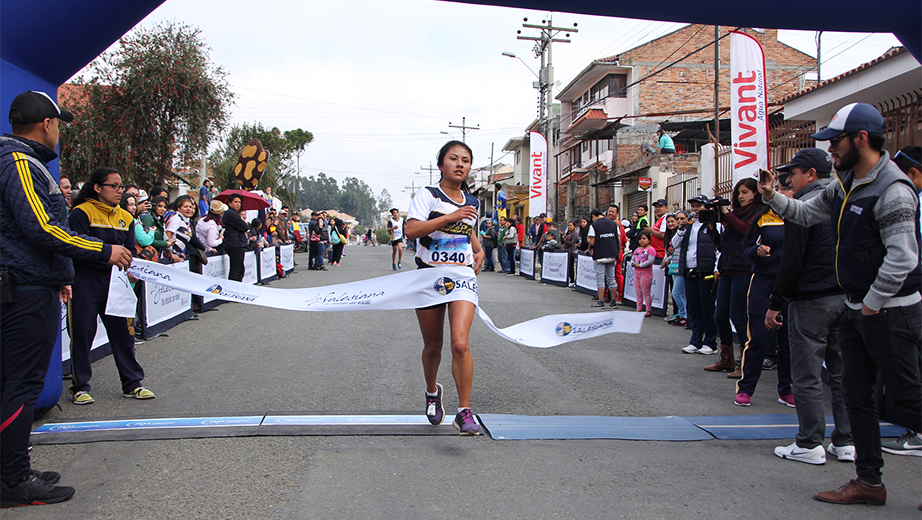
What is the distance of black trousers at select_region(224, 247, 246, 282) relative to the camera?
1196 centimetres

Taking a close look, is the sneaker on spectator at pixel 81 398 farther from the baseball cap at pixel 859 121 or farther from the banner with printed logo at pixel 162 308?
the baseball cap at pixel 859 121

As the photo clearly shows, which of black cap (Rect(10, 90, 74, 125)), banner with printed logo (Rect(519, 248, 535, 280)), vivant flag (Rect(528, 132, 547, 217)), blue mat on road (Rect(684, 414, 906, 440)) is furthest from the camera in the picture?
vivant flag (Rect(528, 132, 547, 217))

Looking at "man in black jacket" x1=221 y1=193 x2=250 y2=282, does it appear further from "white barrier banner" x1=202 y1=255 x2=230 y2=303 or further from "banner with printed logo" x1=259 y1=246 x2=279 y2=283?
"banner with printed logo" x1=259 y1=246 x2=279 y2=283

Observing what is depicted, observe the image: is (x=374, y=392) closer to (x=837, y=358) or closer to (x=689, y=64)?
(x=837, y=358)

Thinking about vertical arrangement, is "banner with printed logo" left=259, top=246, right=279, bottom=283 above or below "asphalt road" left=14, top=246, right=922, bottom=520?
above

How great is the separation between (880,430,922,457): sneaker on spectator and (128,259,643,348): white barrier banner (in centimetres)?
196

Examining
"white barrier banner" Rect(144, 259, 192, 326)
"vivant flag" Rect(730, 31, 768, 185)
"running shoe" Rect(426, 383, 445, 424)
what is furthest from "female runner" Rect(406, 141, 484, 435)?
"vivant flag" Rect(730, 31, 768, 185)

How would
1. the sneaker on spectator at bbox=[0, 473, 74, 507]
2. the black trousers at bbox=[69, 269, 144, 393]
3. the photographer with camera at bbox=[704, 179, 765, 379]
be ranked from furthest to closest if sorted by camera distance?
the photographer with camera at bbox=[704, 179, 765, 379], the black trousers at bbox=[69, 269, 144, 393], the sneaker on spectator at bbox=[0, 473, 74, 507]

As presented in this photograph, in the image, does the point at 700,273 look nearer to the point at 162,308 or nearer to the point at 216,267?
the point at 162,308

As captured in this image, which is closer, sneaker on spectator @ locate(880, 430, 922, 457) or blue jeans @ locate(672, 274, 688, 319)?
sneaker on spectator @ locate(880, 430, 922, 457)

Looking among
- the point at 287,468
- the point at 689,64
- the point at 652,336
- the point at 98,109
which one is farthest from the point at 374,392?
the point at 689,64

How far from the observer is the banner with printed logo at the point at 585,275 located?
14.4 meters

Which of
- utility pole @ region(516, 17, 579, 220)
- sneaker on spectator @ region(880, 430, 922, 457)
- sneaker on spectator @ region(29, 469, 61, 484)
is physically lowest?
sneaker on spectator @ region(880, 430, 922, 457)

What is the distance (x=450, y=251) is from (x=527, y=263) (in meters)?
16.0
